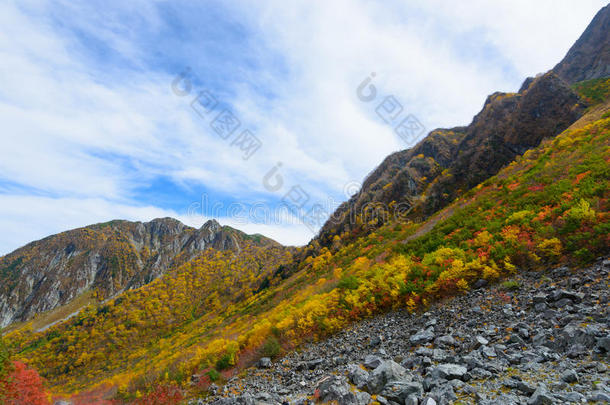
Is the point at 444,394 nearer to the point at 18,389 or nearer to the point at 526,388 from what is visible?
the point at 526,388

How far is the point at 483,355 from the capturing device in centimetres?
491

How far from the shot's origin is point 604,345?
12.8 feet

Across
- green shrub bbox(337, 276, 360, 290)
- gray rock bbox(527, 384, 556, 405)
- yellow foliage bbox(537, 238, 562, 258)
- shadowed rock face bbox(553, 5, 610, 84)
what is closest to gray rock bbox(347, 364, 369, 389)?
gray rock bbox(527, 384, 556, 405)

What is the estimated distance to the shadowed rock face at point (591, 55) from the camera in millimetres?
56531

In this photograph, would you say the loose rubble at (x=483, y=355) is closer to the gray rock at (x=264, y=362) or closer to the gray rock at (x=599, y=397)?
the gray rock at (x=599, y=397)

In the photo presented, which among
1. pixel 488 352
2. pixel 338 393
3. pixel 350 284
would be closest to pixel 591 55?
pixel 350 284

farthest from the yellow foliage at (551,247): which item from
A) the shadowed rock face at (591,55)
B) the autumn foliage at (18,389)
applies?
the shadowed rock face at (591,55)

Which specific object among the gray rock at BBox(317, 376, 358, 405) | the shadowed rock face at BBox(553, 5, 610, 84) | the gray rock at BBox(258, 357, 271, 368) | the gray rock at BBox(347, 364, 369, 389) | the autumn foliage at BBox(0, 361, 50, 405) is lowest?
the shadowed rock face at BBox(553, 5, 610, 84)

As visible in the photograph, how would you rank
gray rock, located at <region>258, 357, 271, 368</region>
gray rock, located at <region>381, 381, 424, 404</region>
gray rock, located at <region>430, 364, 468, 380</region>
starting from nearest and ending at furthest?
gray rock, located at <region>381, 381, 424, 404</region> → gray rock, located at <region>430, 364, 468, 380</region> → gray rock, located at <region>258, 357, 271, 368</region>

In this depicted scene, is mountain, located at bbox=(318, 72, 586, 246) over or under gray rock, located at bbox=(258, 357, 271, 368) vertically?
under

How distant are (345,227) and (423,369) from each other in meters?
48.7

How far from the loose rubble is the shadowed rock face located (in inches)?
3195

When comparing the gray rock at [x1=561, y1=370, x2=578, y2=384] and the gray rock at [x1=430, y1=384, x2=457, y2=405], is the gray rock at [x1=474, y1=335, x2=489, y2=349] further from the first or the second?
the gray rock at [x1=430, y1=384, x2=457, y2=405]

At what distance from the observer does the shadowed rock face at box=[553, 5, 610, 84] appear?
5653 cm
